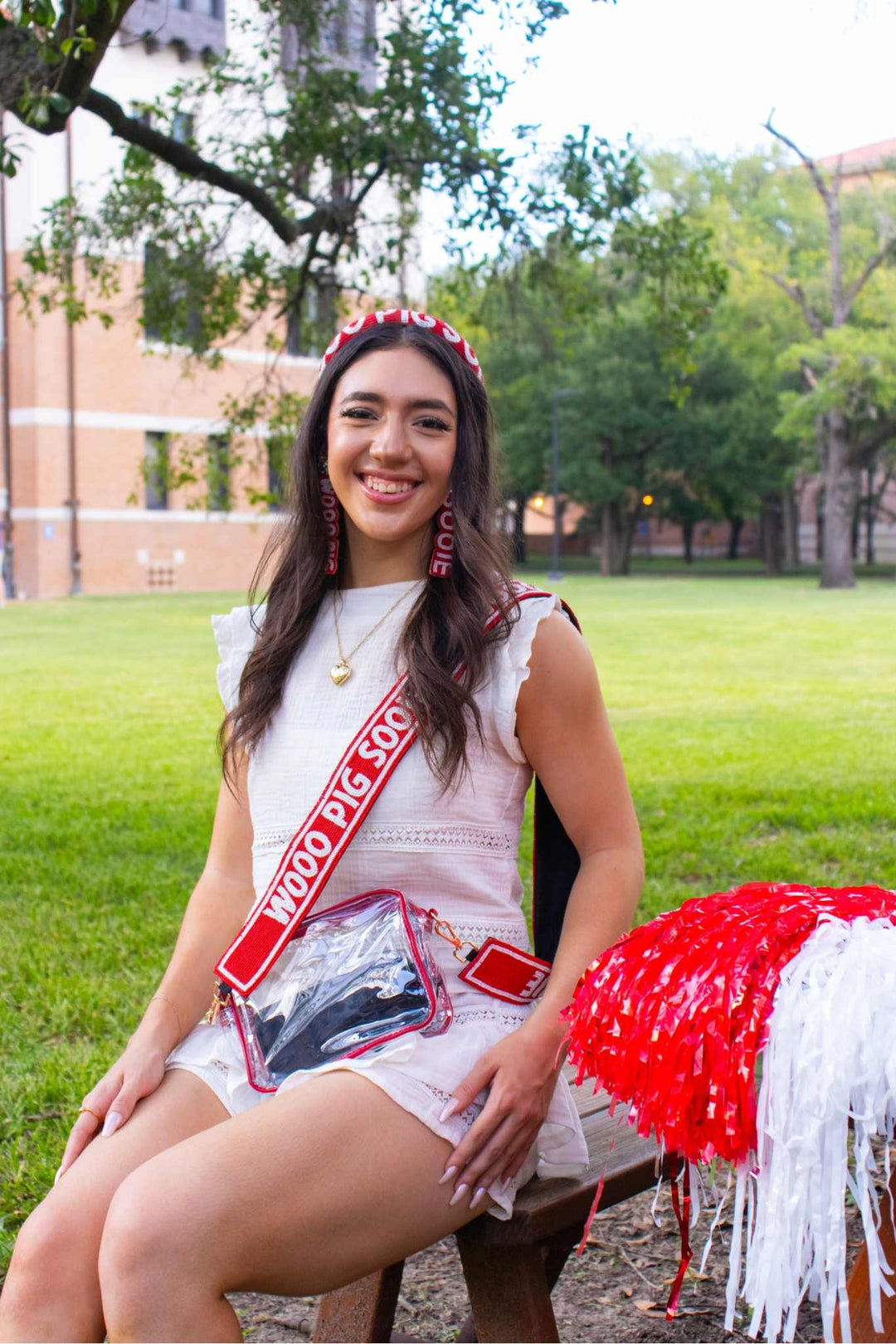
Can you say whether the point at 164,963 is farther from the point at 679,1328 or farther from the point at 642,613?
the point at 642,613

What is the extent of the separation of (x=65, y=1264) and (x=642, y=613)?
24.4 meters

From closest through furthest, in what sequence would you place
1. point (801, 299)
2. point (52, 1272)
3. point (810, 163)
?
point (52, 1272), point (810, 163), point (801, 299)

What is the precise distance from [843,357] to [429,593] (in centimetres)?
3287

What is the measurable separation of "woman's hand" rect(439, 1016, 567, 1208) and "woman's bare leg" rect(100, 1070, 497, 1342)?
32 mm

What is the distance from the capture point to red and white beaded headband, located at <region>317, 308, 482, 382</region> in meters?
2.38

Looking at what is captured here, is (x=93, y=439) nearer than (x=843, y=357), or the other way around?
(x=843, y=357)

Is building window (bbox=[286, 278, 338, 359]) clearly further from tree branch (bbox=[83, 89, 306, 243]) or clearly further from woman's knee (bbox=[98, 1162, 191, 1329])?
woman's knee (bbox=[98, 1162, 191, 1329])

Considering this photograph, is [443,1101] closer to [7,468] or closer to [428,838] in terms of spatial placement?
[428,838]

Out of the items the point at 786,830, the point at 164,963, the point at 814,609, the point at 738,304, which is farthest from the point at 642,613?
the point at 164,963

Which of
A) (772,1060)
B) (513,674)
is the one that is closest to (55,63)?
(513,674)

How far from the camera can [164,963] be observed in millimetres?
5242

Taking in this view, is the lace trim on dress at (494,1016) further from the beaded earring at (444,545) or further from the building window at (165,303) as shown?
the building window at (165,303)

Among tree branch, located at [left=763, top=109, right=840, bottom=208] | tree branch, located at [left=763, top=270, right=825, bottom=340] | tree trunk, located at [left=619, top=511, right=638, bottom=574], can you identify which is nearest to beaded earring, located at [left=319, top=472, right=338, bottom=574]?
tree branch, located at [left=763, top=109, right=840, bottom=208]

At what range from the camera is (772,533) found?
164 ft
